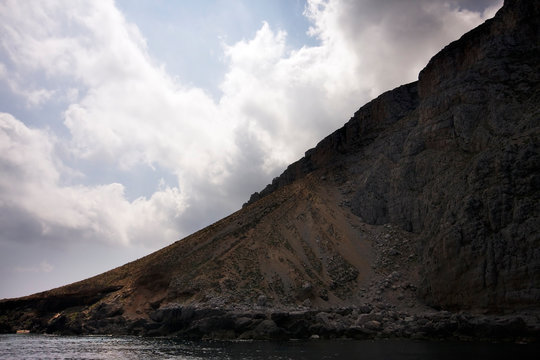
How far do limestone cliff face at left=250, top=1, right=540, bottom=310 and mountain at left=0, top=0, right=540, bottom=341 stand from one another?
0.18 meters

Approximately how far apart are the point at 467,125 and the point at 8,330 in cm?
8666

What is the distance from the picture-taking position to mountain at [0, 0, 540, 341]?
40.4 meters

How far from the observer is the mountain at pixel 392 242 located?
133 ft

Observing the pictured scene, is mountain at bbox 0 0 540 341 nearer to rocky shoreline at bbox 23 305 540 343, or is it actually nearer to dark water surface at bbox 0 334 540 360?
rocky shoreline at bbox 23 305 540 343

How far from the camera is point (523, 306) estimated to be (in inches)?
1437

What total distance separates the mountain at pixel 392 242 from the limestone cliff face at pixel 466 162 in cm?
18

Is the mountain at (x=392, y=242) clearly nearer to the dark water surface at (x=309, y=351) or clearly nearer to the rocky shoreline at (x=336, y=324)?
the rocky shoreline at (x=336, y=324)

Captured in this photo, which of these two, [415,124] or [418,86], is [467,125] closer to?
[415,124]

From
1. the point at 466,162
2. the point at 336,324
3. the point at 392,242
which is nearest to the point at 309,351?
the point at 336,324

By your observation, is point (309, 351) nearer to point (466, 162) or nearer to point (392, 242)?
point (392, 242)

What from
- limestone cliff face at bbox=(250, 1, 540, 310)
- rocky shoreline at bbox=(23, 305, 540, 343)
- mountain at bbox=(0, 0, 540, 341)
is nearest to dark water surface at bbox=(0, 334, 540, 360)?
rocky shoreline at bbox=(23, 305, 540, 343)

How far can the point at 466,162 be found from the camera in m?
51.9

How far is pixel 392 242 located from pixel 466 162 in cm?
1526

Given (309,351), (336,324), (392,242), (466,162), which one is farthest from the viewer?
(392,242)
